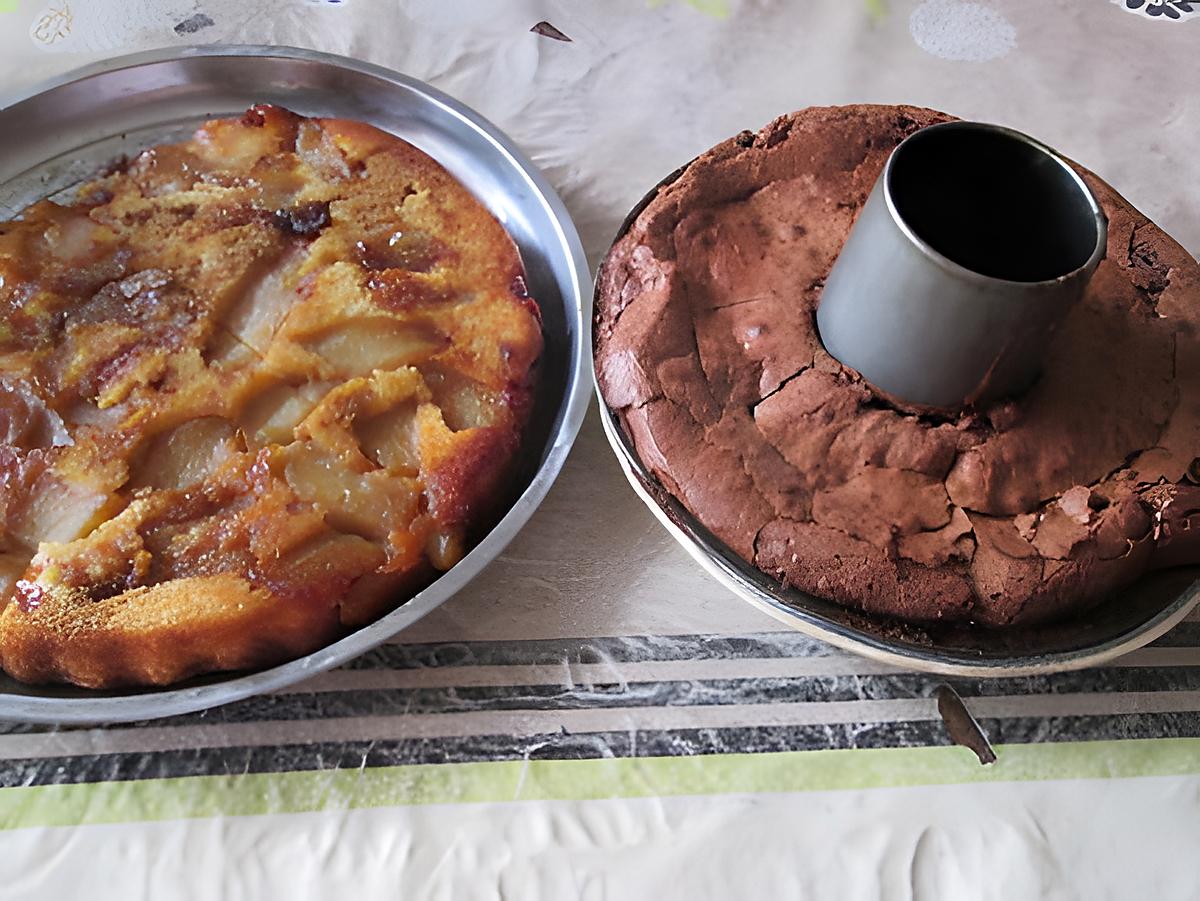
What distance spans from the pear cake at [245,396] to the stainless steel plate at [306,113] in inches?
3.1

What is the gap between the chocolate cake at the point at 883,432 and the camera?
3.15 feet

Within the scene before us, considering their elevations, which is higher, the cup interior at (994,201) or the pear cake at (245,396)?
the cup interior at (994,201)

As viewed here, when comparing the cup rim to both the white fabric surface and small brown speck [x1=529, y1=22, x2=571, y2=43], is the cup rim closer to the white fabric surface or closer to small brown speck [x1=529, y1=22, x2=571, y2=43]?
the white fabric surface

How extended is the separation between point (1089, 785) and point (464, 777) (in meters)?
0.68

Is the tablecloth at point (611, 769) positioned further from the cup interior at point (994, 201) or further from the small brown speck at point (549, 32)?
the small brown speck at point (549, 32)

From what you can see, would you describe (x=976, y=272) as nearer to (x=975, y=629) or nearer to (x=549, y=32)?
(x=975, y=629)

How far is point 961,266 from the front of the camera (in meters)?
0.90

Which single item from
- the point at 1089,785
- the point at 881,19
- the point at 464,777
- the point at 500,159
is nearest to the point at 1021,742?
the point at 1089,785

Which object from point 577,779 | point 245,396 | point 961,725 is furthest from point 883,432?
point 245,396

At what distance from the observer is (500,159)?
4.80 ft

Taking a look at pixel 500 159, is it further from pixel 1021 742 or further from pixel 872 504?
pixel 1021 742

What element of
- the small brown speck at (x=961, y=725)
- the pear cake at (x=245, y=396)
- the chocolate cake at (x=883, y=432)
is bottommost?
the small brown speck at (x=961, y=725)

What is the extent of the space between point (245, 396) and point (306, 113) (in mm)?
628

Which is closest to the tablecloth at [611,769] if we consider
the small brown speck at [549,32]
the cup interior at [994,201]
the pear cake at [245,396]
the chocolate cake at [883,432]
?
the pear cake at [245,396]
